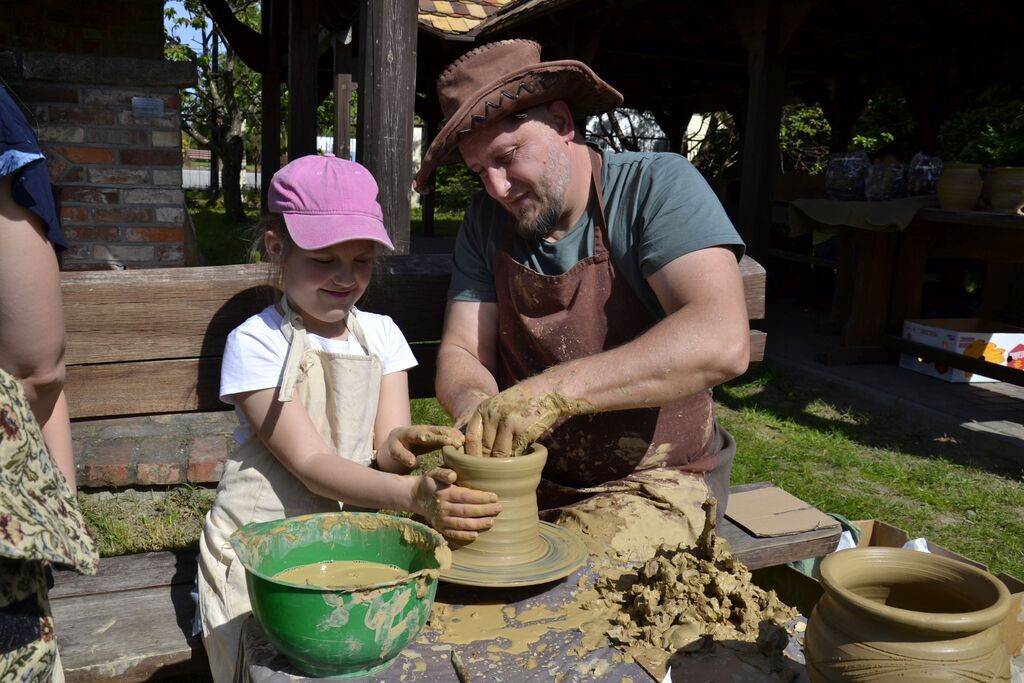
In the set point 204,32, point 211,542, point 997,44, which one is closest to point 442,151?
point 211,542

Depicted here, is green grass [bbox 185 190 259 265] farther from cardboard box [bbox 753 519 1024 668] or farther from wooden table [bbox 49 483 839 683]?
cardboard box [bbox 753 519 1024 668]

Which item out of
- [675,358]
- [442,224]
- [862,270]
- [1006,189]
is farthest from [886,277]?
[442,224]

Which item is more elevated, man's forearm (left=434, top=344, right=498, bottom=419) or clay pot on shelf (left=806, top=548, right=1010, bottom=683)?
man's forearm (left=434, top=344, right=498, bottom=419)

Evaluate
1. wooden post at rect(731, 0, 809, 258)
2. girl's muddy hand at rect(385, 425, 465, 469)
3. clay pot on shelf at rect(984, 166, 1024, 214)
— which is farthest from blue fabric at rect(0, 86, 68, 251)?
wooden post at rect(731, 0, 809, 258)

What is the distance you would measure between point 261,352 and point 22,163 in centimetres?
72

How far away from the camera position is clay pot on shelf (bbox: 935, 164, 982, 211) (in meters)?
5.85

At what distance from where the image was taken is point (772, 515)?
2.79 metres

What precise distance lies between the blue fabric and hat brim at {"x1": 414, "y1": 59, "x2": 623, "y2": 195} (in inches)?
40.1

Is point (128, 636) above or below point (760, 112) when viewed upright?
below

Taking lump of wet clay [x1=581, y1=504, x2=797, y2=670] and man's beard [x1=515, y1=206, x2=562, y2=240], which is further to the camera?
man's beard [x1=515, y1=206, x2=562, y2=240]

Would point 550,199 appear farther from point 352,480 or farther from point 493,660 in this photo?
point 493,660

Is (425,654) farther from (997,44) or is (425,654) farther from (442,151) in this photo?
(997,44)

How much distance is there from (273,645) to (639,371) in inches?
40.8

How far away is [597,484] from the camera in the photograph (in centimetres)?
247
